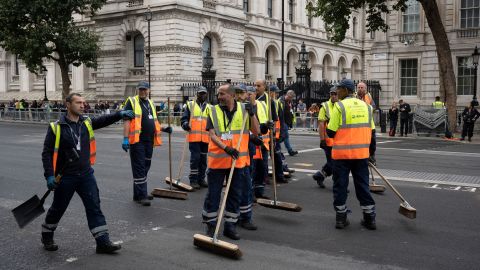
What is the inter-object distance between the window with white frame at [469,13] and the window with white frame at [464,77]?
73.4 inches

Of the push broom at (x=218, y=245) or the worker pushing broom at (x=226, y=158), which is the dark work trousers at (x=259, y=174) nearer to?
the worker pushing broom at (x=226, y=158)

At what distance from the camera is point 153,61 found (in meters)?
37.9

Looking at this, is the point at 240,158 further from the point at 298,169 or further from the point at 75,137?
the point at 298,169

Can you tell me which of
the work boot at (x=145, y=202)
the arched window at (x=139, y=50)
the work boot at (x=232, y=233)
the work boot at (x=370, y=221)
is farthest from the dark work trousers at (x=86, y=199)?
the arched window at (x=139, y=50)

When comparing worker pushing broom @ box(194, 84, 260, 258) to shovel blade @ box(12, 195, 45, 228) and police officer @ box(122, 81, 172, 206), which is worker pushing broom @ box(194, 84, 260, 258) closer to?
shovel blade @ box(12, 195, 45, 228)

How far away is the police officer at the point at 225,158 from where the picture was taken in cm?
671

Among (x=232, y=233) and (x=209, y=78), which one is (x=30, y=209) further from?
(x=209, y=78)

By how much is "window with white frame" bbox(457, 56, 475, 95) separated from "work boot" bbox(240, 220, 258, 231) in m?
25.2

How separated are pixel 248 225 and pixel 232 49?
36.1 meters

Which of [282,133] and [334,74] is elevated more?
[334,74]

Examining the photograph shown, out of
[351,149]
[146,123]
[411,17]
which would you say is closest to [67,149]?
[146,123]

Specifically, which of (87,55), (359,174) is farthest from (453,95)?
(87,55)

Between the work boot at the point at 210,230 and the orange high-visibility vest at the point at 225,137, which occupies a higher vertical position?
the orange high-visibility vest at the point at 225,137

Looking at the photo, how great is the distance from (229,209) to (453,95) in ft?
64.5
